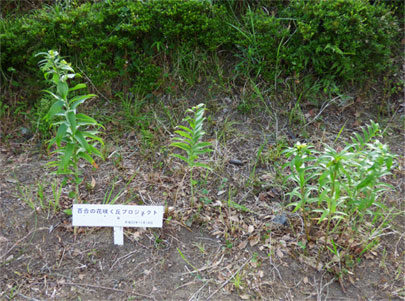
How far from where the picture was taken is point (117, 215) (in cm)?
258

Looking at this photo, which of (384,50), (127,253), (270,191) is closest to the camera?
(127,253)

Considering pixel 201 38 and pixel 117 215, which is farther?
pixel 201 38

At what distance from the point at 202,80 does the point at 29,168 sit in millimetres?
1902

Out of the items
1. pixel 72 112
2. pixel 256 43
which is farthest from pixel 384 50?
pixel 72 112

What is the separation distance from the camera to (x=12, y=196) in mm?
3002

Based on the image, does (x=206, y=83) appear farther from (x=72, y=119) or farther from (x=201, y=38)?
(x=72, y=119)

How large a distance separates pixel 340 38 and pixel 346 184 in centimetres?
168

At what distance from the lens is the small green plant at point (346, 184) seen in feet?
7.00

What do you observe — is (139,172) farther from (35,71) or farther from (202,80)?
(35,71)

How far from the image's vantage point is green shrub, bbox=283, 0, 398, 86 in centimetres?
341

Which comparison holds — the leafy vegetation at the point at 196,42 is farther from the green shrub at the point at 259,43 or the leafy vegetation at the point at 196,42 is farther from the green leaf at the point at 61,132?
the green leaf at the point at 61,132

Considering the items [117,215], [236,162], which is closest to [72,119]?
[117,215]

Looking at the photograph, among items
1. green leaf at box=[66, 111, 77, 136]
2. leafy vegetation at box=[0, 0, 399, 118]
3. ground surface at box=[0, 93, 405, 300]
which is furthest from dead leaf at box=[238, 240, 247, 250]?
leafy vegetation at box=[0, 0, 399, 118]

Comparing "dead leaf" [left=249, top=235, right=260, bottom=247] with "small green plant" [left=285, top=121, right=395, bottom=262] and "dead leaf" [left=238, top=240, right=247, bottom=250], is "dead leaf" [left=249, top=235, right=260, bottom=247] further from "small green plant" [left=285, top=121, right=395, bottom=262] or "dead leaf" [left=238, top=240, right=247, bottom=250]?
"small green plant" [left=285, top=121, right=395, bottom=262]
